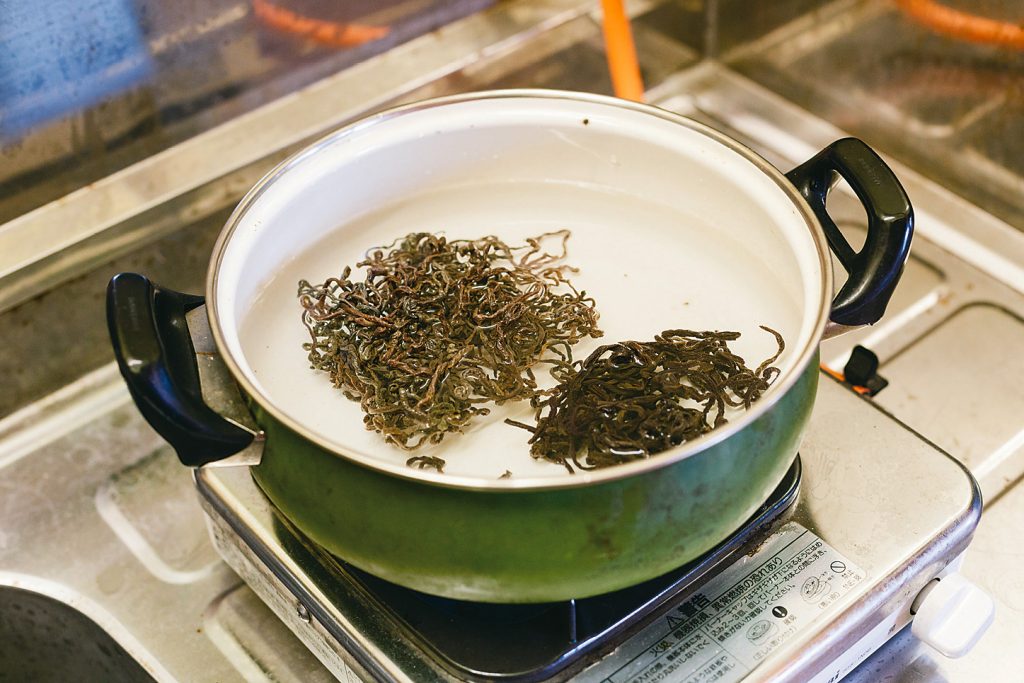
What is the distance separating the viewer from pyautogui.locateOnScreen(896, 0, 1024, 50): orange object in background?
1.12 m

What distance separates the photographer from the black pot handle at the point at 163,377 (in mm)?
604

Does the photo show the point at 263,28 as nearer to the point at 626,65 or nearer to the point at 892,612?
the point at 626,65

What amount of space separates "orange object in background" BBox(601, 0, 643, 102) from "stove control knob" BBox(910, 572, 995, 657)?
576 millimetres

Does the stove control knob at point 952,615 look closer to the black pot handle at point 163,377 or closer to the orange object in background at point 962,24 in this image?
the black pot handle at point 163,377

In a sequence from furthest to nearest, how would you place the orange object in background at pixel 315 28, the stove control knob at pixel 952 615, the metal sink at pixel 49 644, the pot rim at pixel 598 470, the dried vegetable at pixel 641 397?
the orange object in background at pixel 315 28, the metal sink at pixel 49 644, the stove control knob at pixel 952 615, the dried vegetable at pixel 641 397, the pot rim at pixel 598 470

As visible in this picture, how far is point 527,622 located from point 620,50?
674 mm

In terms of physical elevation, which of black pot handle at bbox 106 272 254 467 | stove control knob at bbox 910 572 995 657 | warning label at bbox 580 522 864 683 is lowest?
stove control knob at bbox 910 572 995 657

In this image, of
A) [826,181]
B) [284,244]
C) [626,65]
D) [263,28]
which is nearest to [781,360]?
[826,181]

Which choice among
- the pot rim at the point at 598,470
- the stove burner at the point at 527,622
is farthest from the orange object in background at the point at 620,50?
the stove burner at the point at 527,622

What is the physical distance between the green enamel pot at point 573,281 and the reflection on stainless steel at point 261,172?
5.6 inches

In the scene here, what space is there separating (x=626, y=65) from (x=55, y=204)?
23.4 inches

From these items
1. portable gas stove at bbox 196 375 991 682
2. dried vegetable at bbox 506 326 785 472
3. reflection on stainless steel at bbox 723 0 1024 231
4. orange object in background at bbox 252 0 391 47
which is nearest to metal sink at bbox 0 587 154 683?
portable gas stove at bbox 196 375 991 682

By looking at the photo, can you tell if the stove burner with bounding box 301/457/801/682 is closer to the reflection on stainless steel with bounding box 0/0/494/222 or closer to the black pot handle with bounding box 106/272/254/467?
the black pot handle with bounding box 106/272/254/467

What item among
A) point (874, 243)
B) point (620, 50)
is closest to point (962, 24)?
point (620, 50)
